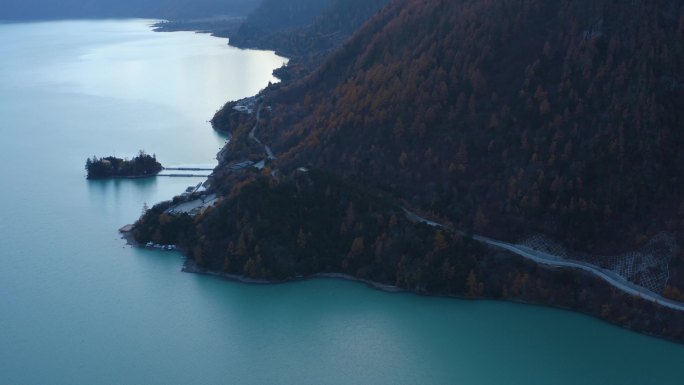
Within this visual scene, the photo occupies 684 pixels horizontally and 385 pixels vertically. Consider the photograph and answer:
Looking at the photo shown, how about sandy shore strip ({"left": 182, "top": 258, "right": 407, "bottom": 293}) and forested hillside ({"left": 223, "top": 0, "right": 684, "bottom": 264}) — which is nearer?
sandy shore strip ({"left": 182, "top": 258, "right": 407, "bottom": 293})

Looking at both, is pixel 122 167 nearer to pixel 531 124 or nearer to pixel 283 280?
pixel 283 280

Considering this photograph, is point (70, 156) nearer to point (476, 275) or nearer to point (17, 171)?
point (17, 171)

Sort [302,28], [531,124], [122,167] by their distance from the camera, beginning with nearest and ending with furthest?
[531,124] < [122,167] < [302,28]

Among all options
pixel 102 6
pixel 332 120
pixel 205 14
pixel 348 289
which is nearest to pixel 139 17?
pixel 102 6

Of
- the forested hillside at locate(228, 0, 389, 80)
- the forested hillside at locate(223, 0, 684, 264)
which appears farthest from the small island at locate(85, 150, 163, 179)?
the forested hillside at locate(228, 0, 389, 80)

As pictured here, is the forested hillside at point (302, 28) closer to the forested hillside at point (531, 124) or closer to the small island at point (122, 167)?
the small island at point (122, 167)

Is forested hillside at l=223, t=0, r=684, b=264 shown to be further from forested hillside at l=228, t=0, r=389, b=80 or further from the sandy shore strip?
forested hillside at l=228, t=0, r=389, b=80

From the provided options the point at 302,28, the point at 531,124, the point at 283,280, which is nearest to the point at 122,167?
the point at 283,280

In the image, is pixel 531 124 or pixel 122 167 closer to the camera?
pixel 531 124
